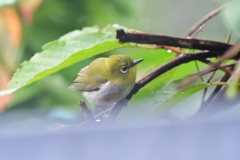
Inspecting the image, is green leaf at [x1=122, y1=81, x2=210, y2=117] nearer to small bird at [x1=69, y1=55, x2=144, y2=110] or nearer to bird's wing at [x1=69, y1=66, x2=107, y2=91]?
small bird at [x1=69, y1=55, x2=144, y2=110]

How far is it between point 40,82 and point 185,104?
0.64 meters

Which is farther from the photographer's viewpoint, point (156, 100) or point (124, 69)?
point (124, 69)

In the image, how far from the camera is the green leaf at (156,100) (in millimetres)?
571

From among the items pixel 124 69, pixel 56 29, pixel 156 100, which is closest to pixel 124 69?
pixel 124 69

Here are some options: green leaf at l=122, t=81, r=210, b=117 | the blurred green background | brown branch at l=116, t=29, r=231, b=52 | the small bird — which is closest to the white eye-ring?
the small bird

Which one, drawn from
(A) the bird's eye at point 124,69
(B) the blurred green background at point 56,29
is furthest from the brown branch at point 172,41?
(B) the blurred green background at point 56,29

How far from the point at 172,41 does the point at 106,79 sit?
0.34m

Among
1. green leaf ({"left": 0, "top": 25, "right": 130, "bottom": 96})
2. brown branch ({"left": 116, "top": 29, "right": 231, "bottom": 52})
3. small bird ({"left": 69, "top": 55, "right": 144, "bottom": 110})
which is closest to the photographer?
brown branch ({"left": 116, "top": 29, "right": 231, "bottom": 52})

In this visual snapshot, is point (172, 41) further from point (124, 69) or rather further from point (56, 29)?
point (56, 29)

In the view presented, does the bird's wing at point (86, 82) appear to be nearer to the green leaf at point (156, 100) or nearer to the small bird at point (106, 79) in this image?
the small bird at point (106, 79)

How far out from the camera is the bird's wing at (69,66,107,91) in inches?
30.7

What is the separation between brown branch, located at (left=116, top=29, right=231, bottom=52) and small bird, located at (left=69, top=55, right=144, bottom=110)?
17 centimetres

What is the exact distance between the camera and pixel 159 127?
30cm

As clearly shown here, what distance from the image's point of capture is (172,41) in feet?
1.58
